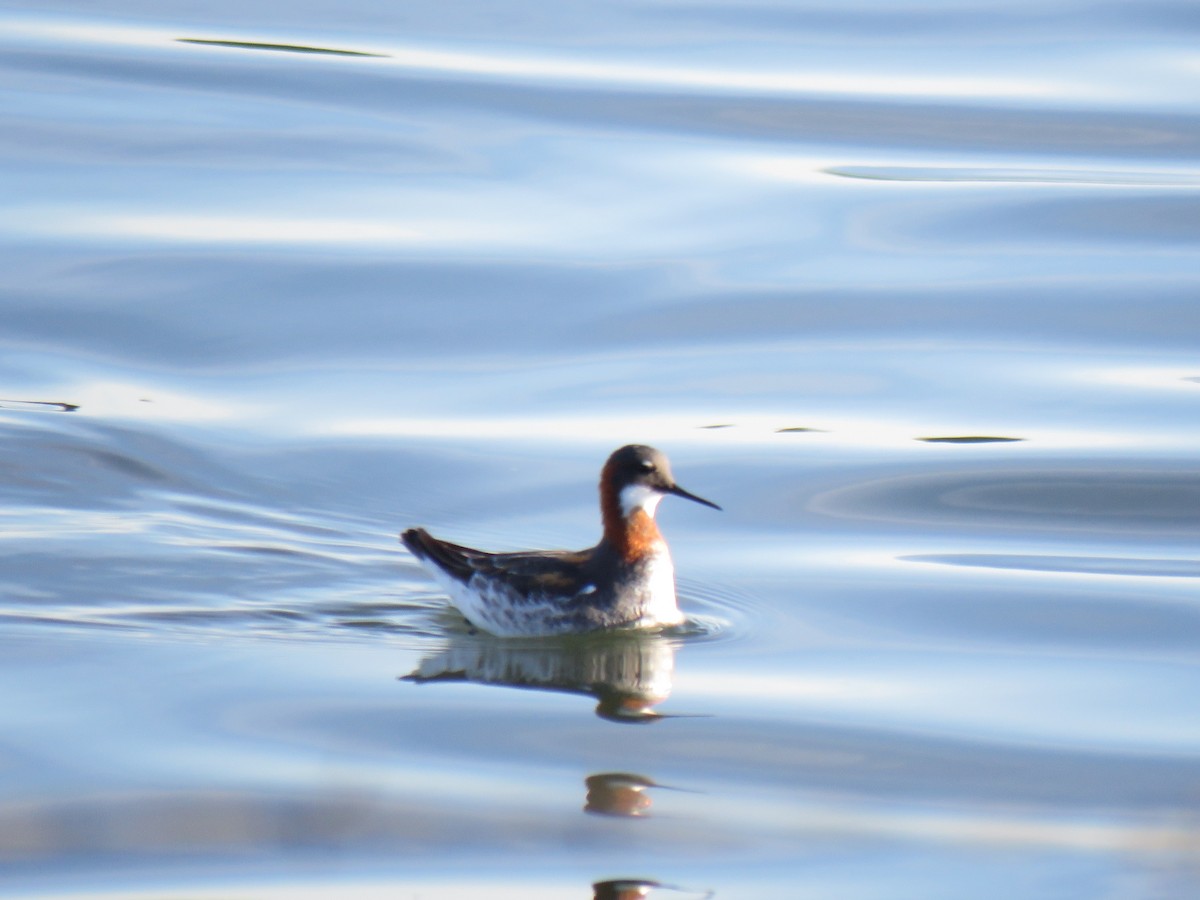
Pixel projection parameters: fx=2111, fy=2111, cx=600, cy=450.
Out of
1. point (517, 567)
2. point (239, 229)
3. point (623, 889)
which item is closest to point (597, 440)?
point (517, 567)

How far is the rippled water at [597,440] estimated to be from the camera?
8273 mm

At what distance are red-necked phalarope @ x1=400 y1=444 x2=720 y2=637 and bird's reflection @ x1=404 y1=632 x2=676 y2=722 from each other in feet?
0.36

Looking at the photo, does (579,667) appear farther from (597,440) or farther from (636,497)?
(597,440)

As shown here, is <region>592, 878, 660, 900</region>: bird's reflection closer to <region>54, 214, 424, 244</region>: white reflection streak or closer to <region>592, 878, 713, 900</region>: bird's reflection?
<region>592, 878, 713, 900</region>: bird's reflection

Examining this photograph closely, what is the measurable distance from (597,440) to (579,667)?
386 cm

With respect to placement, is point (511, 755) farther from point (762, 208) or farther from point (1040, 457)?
point (762, 208)

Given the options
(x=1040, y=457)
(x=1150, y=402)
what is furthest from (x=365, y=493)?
(x=1150, y=402)

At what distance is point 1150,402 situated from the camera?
1532 cm

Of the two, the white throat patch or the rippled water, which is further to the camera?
the white throat patch

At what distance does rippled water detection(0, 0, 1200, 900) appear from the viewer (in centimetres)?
827

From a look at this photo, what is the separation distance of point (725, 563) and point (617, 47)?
49.6 feet

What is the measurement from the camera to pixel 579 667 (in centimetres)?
1075

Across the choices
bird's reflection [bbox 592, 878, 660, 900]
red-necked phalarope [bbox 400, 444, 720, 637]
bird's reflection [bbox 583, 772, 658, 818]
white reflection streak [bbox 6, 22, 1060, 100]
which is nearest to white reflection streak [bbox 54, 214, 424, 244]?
white reflection streak [bbox 6, 22, 1060, 100]

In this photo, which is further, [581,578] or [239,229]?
[239,229]
